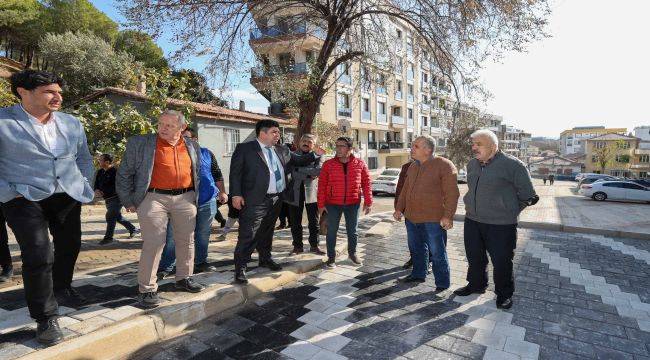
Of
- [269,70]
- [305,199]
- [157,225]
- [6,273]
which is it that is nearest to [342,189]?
[305,199]

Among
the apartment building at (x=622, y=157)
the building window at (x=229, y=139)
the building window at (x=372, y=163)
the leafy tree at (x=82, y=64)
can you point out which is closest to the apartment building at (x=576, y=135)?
the apartment building at (x=622, y=157)

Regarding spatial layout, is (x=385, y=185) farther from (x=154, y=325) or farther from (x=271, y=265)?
(x=154, y=325)

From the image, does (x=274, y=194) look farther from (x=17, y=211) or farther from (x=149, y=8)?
(x=149, y=8)

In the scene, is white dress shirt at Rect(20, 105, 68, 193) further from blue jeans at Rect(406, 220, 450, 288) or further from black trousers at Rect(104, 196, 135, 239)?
blue jeans at Rect(406, 220, 450, 288)

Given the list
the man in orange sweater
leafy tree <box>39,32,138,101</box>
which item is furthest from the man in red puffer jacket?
leafy tree <box>39,32,138,101</box>

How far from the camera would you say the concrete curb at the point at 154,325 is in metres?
2.37

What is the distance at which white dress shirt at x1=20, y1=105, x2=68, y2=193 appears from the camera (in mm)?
2643

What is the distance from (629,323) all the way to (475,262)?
146 centimetres

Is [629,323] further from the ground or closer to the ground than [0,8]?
closer to the ground

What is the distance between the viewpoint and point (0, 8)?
78.6 ft

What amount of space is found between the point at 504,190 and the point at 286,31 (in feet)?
23.6

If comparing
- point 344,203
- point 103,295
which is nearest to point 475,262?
point 344,203

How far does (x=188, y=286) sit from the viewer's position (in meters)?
3.47

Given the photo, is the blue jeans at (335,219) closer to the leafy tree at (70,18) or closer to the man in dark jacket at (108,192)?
the man in dark jacket at (108,192)
